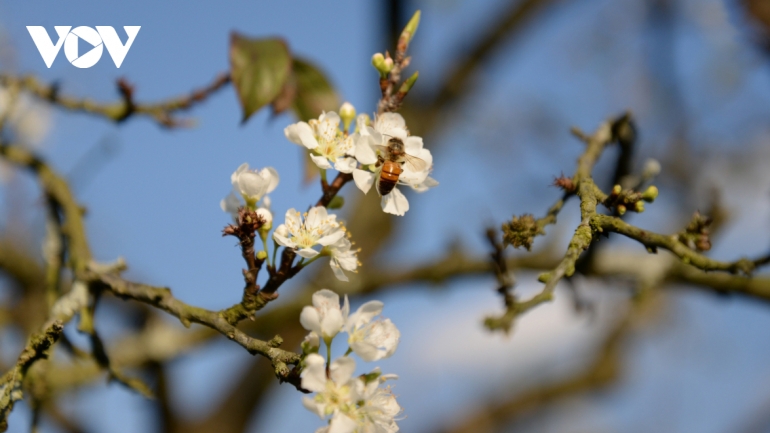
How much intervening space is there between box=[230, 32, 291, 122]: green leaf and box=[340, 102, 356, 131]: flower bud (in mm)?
300

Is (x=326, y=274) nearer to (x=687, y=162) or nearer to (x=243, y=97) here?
(x=243, y=97)

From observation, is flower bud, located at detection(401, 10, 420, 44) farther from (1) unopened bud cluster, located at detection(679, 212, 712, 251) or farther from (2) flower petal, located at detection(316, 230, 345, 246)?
(1) unopened bud cluster, located at detection(679, 212, 712, 251)

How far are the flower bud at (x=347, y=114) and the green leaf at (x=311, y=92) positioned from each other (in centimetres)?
47

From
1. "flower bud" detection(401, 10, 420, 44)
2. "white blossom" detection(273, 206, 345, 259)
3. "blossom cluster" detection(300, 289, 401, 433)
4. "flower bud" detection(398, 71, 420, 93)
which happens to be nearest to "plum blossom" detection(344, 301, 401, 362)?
"blossom cluster" detection(300, 289, 401, 433)

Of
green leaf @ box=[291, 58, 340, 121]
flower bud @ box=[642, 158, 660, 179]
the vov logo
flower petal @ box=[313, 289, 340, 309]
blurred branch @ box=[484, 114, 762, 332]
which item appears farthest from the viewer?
the vov logo

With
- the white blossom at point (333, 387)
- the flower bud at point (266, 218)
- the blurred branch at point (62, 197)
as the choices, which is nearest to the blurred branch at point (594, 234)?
the white blossom at point (333, 387)

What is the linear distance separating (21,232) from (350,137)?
3.06 m

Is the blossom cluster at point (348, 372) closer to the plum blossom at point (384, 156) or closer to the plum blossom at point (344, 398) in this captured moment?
the plum blossom at point (344, 398)

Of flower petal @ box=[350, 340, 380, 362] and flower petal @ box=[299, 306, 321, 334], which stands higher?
flower petal @ box=[299, 306, 321, 334]

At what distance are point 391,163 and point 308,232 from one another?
161mm

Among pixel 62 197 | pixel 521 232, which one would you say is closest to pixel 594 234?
pixel 521 232

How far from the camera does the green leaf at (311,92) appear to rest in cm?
145

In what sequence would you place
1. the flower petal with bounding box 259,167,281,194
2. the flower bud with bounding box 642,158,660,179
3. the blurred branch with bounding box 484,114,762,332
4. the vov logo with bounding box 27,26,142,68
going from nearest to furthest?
1. the blurred branch with bounding box 484,114,762,332
2. the flower petal with bounding box 259,167,281,194
3. the flower bud with bounding box 642,158,660,179
4. the vov logo with bounding box 27,26,142,68

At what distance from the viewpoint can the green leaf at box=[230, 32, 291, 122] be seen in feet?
4.00
